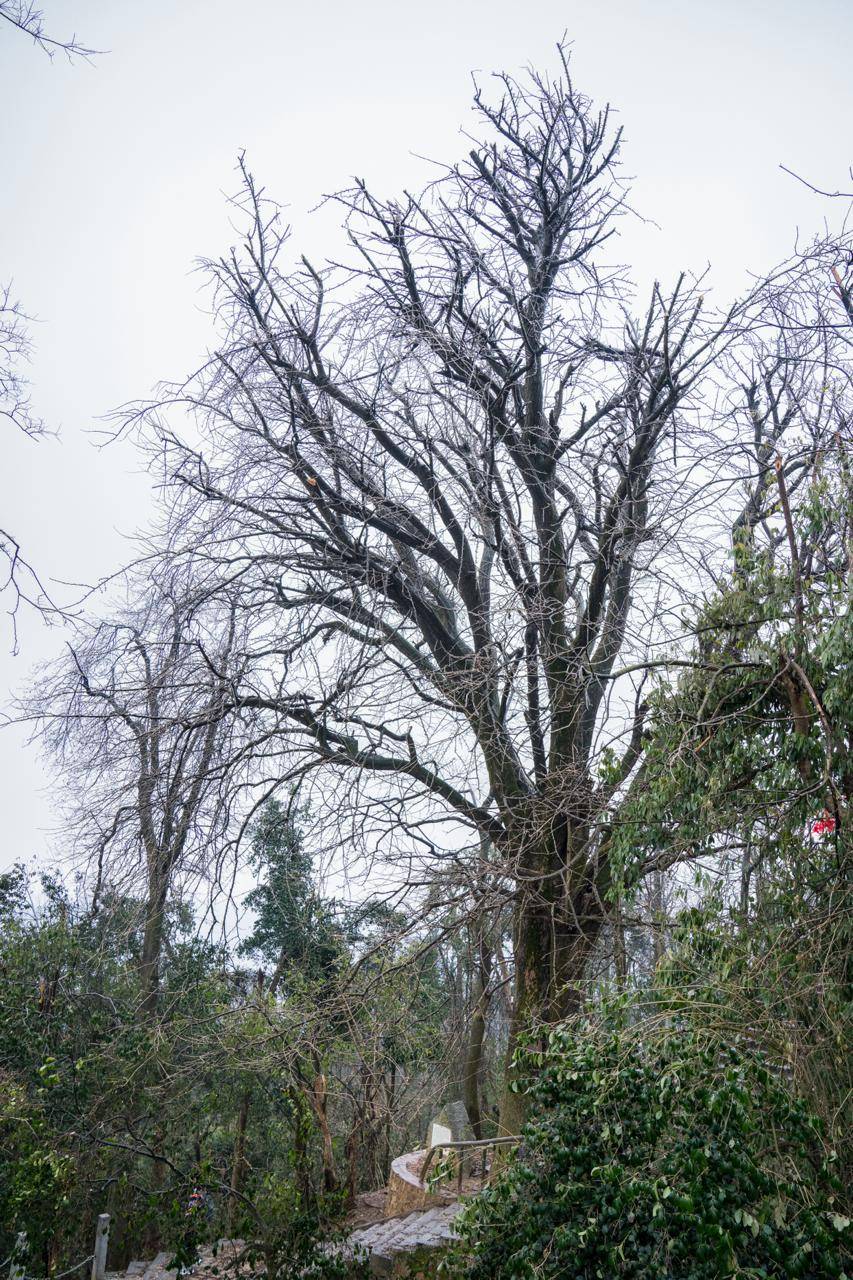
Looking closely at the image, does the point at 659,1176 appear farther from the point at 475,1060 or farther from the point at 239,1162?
the point at 239,1162

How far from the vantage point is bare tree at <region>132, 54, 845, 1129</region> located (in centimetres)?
605

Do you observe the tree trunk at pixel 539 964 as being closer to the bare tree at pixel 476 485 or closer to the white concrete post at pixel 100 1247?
the bare tree at pixel 476 485

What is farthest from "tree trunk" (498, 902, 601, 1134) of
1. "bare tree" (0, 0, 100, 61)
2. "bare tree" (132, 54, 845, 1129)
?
"bare tree" (0, 0, 100, 61)

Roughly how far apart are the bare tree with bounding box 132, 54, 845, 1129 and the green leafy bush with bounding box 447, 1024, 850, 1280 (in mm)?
1851

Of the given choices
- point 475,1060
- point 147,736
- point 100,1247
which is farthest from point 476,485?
point 100,1247

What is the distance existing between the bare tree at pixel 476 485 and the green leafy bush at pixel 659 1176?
1.85 metres

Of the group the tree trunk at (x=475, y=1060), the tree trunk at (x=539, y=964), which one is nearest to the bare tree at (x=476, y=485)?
the tree trunk at (x=539, y=964)

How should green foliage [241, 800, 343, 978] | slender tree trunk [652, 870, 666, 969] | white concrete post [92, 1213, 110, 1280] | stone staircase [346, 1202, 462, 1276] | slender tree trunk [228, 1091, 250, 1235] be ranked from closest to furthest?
1. slender tree trunk [652, 870, 666, 969]
2. green foliage [241, 800, 343, 978]
3. stone staircase [346, 1202, 462, 1276]
4. white concrete post [92, 1213, 110, 1280]
5. slender tree trunk [228, 1091, 250, 1235]

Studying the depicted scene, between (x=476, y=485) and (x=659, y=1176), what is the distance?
13.0 ft

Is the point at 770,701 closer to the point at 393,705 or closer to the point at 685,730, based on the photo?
the point at 685,730

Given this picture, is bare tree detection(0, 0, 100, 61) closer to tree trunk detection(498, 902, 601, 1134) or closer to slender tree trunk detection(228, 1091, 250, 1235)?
tree trunk detection(498, 902, 601, 1134)

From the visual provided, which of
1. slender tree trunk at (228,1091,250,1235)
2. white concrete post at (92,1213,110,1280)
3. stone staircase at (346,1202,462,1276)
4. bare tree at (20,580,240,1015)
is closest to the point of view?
bare tree at (20,580,240,1015)

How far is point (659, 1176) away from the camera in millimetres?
3561

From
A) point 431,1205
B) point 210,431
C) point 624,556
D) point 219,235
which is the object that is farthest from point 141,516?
point 431,1205
